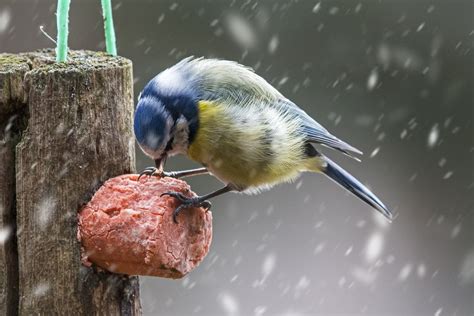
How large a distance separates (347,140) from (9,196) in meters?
2.90

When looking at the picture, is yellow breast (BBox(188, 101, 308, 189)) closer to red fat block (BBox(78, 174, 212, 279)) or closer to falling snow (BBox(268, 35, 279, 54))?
red fat block (BBox(78, 174, 212, 279))

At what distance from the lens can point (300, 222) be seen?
4918 mm

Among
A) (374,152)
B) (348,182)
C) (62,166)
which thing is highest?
(62,166)

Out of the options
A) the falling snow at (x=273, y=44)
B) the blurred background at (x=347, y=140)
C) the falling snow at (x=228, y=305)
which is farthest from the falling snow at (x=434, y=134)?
the falling snow at (x=228, y=305)

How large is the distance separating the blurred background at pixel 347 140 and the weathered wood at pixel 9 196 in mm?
2529

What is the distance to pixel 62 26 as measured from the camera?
217 cm

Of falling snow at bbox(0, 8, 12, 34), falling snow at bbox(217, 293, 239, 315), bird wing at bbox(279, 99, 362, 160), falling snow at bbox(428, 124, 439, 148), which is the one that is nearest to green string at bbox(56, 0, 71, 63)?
bird wing at bbox(279, 99, 362, 160)

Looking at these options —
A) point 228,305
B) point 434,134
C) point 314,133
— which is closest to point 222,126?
point 314,133

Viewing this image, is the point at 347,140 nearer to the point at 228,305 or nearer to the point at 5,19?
the point at 228,305

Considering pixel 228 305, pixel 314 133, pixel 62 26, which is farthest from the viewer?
pixel 228 305

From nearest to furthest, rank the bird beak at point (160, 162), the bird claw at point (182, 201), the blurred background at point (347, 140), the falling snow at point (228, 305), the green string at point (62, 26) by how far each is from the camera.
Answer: the green string at point (62, 26) < the bird claw at point (182, 201) < the bird beak at point (160, 162) < the falling snow at point (228, 305) < the blurred background at point (347, 140)

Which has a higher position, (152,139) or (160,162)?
(152,139)

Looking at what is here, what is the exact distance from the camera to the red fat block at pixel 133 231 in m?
2.20

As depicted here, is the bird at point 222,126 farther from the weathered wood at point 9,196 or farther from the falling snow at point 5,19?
the falling snow at point 5,19
